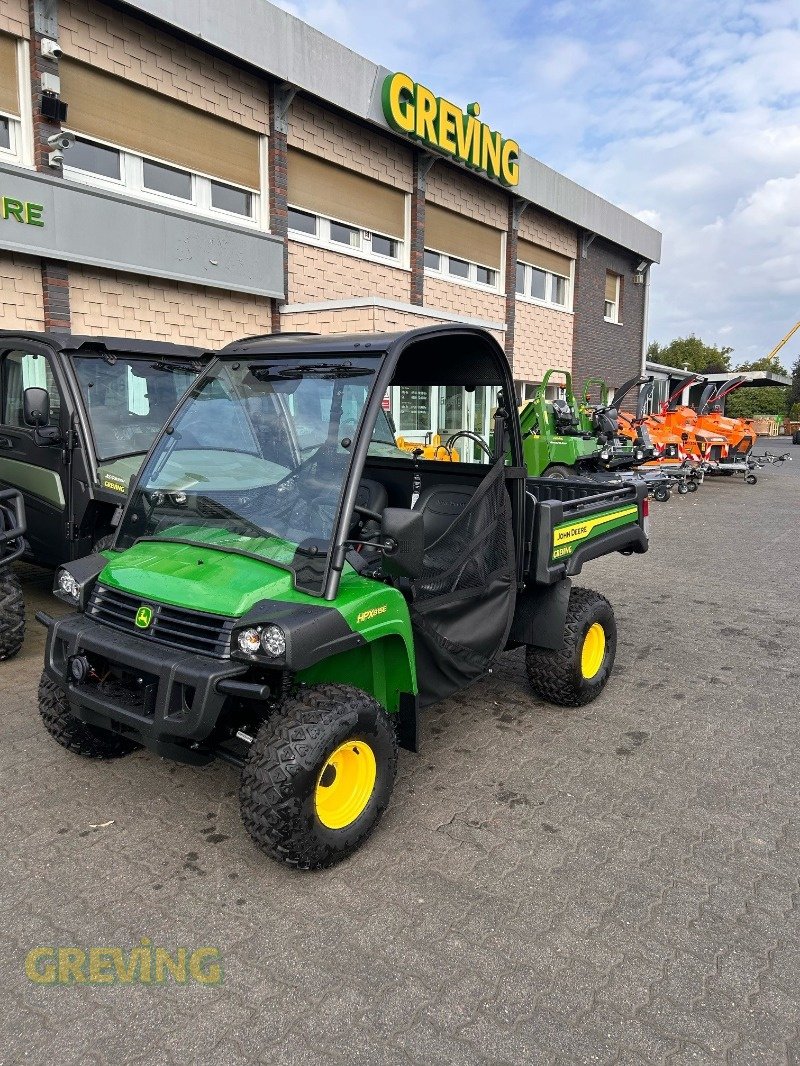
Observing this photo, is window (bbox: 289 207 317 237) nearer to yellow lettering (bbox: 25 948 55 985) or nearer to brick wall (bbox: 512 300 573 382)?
brick wall (bbox: 512 300 573 382)

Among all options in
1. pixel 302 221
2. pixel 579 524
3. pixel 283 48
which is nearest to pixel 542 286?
pixel 302 221

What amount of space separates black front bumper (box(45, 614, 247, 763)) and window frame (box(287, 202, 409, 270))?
35.9 feet

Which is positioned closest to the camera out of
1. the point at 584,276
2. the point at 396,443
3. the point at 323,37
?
the point at 396,443

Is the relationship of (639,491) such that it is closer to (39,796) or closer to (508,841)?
(508,841)

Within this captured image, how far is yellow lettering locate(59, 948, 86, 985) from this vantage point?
2.36 meters

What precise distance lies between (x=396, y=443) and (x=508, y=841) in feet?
7.10

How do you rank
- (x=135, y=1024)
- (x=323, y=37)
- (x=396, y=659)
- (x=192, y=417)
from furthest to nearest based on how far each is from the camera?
(x=323, y=37)
(x=192, y=417)
(x=396, y=659)
(x=135, y=1024)

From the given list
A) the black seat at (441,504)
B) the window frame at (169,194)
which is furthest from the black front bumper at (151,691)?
the window frame at (169,194)

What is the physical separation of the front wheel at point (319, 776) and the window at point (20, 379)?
4117mm

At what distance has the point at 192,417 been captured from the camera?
3.68m

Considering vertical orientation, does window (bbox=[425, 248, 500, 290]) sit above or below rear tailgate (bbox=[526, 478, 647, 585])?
above

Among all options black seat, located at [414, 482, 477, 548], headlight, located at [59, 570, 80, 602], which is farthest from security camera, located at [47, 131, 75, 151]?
headlight, located at [59, 570, 80, 602]

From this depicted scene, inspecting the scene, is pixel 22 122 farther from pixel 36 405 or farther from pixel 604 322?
pixel 604 322

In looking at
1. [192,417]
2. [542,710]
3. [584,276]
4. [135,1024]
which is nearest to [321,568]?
[192,417]
